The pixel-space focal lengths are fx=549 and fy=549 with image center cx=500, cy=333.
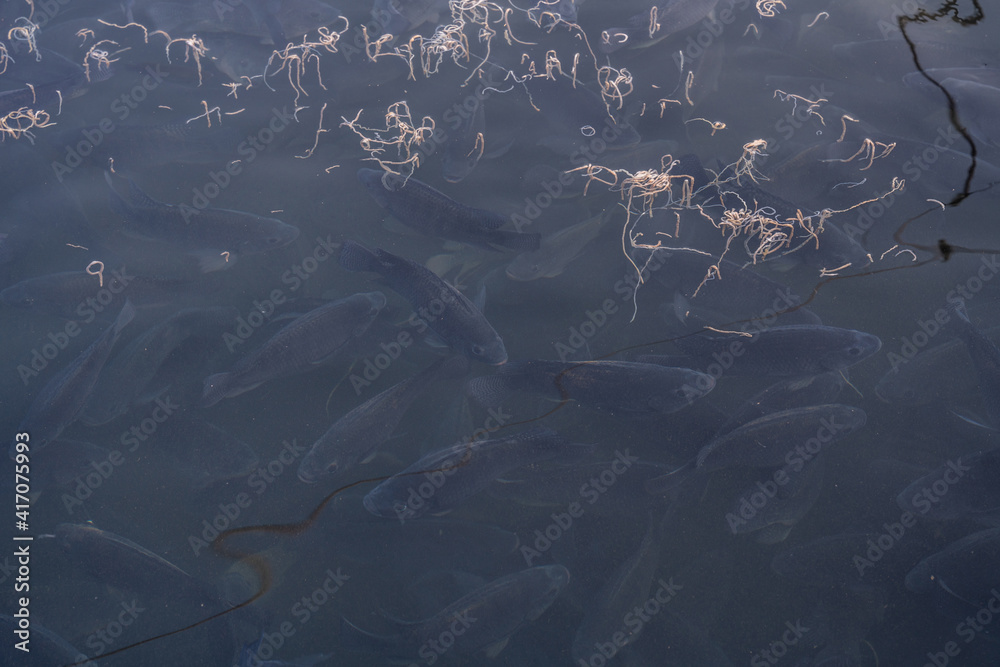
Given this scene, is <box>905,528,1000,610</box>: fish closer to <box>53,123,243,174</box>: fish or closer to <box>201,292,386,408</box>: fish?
<box>201,292,386,408</box>: fish

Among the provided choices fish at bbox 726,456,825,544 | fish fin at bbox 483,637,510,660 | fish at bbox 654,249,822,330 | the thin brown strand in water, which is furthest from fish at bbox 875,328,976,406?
fish fin at bbox 483,637,510,660

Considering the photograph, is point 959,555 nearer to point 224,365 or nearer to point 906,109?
point 906,109

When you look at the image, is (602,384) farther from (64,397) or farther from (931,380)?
(64,397)

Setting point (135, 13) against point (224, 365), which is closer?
point (224, 365)

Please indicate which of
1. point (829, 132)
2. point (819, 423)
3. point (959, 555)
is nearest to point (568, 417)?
point (819, 423)

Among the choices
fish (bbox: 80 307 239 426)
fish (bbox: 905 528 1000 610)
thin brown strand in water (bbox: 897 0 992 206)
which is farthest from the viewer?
thin brown strand in water (bbox: 897 0 992 206)

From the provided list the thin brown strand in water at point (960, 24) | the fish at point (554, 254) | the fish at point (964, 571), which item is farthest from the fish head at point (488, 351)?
the thin brown strand in water at point (960, 24)
